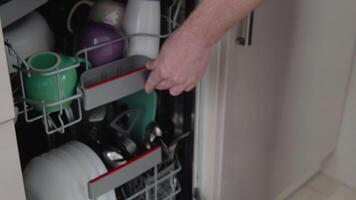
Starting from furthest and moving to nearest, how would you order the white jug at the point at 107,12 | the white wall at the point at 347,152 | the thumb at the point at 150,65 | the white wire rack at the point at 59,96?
the white wall at the point at 347,152
the white jug at the point at 107,12
the thumb at the point at 150,65
the white wire rack at the point at 59,96

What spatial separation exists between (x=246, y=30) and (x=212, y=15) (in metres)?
0.20

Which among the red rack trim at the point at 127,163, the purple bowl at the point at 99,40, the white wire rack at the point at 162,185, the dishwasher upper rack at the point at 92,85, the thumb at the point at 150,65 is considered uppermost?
the purple bowl at the point at 99,40


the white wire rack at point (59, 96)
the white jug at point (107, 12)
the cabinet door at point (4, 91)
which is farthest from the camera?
the white jug at point (107, 12)

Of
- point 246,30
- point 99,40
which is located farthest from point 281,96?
point 99,40

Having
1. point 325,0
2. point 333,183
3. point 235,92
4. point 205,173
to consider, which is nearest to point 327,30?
point 325,0

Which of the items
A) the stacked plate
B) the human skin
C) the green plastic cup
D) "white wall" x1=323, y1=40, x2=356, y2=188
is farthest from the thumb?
"white wall" x1=323, y1=40, x2=356, y2=188

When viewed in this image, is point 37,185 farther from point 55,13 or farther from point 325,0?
point 325,0

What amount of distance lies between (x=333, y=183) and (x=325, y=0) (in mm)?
836

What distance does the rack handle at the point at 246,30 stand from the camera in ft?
3.39

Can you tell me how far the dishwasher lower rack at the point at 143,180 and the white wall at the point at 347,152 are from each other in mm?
856

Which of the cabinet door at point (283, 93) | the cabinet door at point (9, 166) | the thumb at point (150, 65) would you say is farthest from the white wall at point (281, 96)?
the cabinet door at point (9, 166)

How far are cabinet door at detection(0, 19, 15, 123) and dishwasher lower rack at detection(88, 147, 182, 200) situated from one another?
10.4 inches

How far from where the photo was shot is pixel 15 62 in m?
0.84

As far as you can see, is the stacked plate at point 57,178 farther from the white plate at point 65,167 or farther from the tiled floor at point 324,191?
the tiled floor at point 324,191
